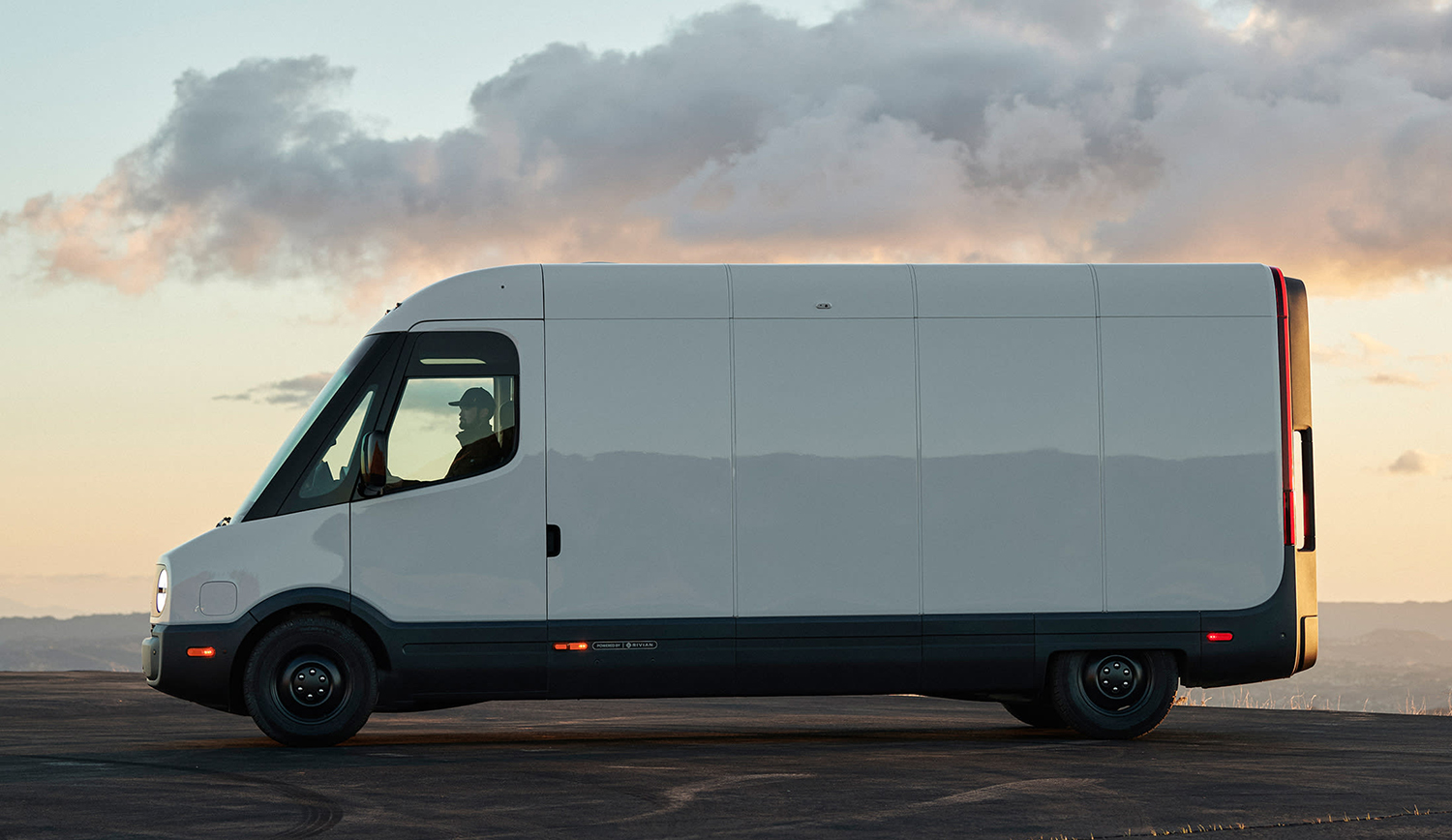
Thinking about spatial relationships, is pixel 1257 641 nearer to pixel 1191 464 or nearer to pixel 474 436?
pixel 1191 464

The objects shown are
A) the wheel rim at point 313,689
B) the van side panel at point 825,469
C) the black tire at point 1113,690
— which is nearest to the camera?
the wheel rim at point 313,689

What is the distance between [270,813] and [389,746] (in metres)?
3.10

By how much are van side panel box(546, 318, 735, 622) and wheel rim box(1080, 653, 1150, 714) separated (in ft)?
8.85

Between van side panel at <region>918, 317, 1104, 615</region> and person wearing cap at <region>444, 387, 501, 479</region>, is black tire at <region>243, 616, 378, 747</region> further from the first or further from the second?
van side panel at <region>918, 317, 1104, 615</region>

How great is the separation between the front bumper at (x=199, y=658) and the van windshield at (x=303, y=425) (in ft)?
2.47

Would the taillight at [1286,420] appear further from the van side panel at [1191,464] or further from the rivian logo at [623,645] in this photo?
the rivian logo at [623,645]

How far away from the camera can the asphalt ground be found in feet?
24.6

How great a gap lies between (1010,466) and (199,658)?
226 inches

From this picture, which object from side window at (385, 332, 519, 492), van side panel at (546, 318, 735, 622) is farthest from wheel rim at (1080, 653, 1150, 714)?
side window at (385, 332, 519, 492)

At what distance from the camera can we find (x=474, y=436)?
35.0ft

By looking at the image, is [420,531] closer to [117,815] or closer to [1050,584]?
[117,815]

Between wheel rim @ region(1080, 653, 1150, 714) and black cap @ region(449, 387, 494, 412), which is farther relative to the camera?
wheel rim @ region(1080, 653, 1150, 714)

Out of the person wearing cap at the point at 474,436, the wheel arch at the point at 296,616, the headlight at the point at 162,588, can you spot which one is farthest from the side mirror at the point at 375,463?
the headlight at the point at 162,588

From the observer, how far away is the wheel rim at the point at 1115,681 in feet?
36.8
